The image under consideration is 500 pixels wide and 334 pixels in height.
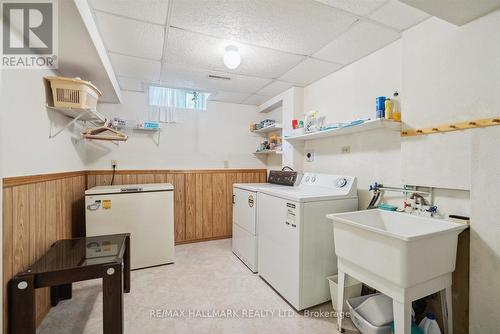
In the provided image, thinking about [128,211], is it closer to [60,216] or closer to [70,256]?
[60,216]

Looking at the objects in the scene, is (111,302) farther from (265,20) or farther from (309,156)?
(309,156)

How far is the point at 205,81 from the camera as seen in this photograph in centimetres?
284

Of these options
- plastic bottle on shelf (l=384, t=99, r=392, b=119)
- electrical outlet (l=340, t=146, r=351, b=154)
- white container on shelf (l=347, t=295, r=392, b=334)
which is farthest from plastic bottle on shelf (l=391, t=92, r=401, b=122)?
white container on shelf (l=347, t=295, r=392, b=334)

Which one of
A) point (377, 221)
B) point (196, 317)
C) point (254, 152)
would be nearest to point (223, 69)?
point (254, 152)

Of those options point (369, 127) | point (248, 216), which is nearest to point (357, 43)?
point (369, 127)

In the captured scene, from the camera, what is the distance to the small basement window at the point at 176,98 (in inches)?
128

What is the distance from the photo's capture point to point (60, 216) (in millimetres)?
2070

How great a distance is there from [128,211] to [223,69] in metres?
1.90

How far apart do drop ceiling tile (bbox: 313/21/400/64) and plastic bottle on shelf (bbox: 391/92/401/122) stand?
0.48 metres

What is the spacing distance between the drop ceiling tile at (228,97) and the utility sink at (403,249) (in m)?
2.45

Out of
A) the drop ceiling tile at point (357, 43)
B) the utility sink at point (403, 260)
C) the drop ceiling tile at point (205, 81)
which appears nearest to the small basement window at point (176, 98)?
the drop ceiling tile at point (205, 81)

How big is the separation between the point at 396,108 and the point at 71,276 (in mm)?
2608

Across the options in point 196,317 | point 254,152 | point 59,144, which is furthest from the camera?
point 254,152

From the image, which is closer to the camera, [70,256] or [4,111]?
[4,111]
